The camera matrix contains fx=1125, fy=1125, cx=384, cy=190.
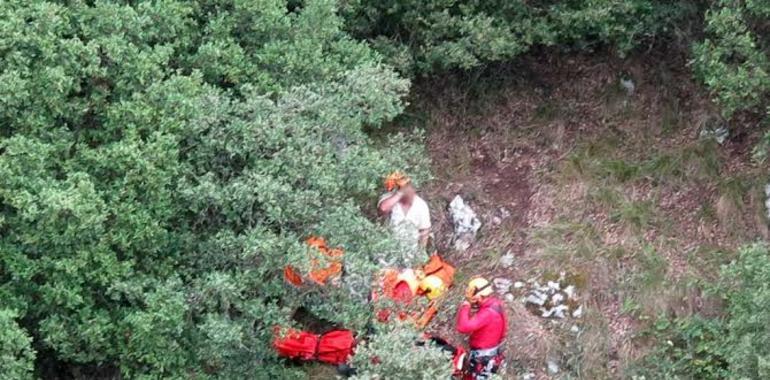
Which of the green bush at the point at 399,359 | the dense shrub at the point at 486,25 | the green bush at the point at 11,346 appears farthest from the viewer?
the dense shrub at the point at 486,25

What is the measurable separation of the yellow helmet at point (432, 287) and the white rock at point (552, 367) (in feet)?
4.17

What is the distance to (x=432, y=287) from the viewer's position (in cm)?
1118

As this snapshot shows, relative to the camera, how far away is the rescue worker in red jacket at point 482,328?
34.4ft

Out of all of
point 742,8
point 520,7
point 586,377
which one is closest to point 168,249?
point 586,377

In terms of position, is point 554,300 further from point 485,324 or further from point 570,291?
point 485,324

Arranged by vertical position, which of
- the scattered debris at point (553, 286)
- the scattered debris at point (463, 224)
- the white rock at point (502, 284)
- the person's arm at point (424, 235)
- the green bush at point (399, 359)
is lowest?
the white rock at point (502, 284)

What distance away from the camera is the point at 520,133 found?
43.7 feet

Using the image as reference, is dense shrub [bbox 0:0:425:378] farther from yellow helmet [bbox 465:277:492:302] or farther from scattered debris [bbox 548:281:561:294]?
scattered debris [bbox 548:281:561:294]

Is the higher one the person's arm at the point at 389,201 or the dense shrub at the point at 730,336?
the person's arm at the point at 389,201

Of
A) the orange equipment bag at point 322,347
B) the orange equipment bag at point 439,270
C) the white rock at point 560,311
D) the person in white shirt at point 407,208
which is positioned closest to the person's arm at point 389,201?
the person in white shirt at point 407,208

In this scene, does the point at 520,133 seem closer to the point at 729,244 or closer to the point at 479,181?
the point at 479,181

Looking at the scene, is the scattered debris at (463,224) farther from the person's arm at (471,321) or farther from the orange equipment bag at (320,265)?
the orange equipment bag at (320,265)

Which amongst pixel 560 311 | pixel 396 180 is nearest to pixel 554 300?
pixel 560 311

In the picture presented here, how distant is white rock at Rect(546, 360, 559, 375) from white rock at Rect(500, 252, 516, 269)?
4.38 feet
